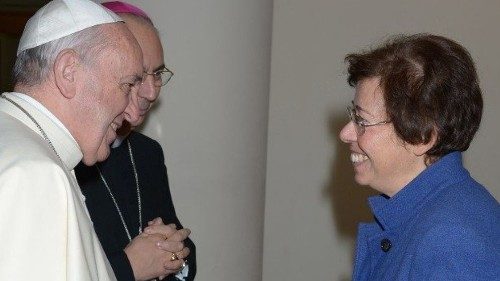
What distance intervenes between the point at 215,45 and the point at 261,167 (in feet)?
2.62

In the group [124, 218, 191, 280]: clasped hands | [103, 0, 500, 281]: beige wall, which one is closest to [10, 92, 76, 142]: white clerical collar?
[124, 218, 191, 280]: clasped hands

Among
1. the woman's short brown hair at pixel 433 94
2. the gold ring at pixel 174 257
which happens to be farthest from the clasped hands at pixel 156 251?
the woman's short brown hair at pixel 433 94

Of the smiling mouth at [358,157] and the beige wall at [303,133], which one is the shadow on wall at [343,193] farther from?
the smiling mouth at [358,157]

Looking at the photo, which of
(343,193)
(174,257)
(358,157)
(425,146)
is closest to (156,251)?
(174,257)

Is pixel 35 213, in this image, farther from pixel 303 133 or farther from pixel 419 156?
pixel 303 133

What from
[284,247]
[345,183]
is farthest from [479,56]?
[284,247]

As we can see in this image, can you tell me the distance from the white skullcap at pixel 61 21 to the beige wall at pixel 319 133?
3460mm

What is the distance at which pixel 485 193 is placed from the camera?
250cm

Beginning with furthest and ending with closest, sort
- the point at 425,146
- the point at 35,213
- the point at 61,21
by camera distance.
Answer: the point at 425,146 → the point at 61,21 → the point at 35,213

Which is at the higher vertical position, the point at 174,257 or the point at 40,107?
the point at 40,107

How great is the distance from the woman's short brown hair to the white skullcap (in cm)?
88

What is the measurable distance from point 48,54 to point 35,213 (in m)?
0.49

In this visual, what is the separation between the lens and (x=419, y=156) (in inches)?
102

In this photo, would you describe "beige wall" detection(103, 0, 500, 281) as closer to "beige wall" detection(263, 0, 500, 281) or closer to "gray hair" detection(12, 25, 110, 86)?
"beige wall" detection(263, 0, 500, 281)
